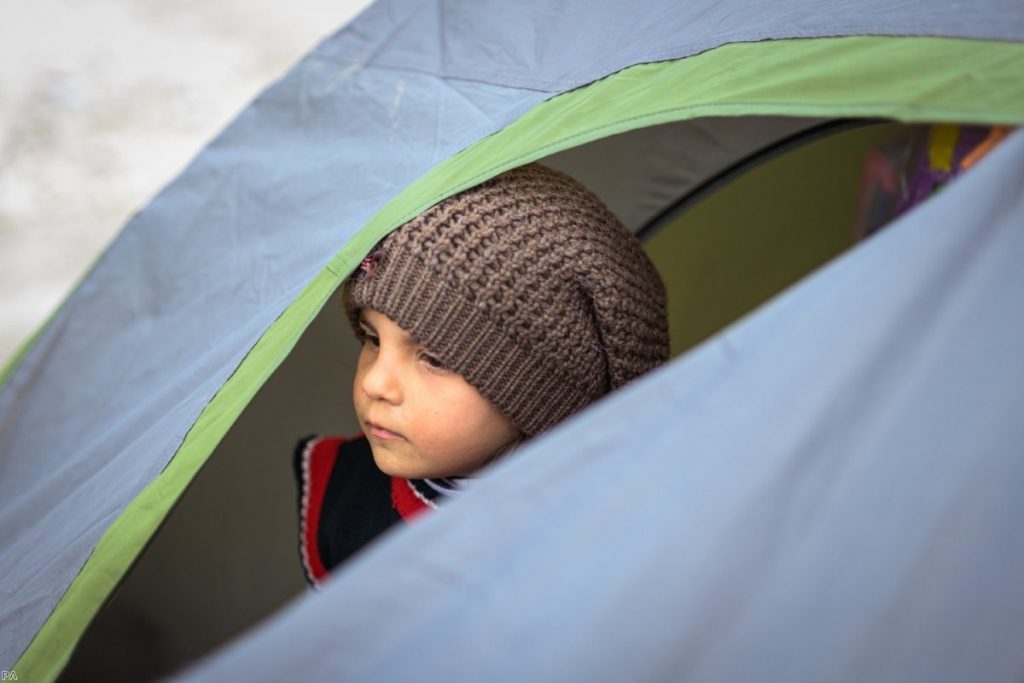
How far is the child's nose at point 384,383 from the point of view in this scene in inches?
43.9

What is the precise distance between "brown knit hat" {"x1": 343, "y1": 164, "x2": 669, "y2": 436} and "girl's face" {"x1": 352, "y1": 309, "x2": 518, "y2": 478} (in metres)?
0.02

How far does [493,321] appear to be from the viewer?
1.10m

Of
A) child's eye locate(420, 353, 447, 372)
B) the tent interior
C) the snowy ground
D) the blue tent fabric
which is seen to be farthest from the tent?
the snowy ground

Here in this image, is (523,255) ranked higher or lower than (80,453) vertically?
higher

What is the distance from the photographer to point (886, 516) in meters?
0.68

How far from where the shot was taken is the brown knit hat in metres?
1.09

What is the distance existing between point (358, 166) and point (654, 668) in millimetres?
839

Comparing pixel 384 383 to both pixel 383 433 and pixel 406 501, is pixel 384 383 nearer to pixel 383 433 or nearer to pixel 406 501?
pixel 383 433

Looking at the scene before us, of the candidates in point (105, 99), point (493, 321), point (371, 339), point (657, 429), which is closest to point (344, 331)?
point (371, 339)

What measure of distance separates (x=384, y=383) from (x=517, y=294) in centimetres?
16

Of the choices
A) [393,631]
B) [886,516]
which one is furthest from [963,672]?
[393,631]

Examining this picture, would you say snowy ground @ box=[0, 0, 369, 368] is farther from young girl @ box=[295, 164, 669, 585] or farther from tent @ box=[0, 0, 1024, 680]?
young girl @ box=[295, 164, 669, 585]

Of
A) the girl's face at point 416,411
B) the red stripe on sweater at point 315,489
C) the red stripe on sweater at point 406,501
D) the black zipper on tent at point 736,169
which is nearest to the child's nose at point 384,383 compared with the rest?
the girl's face at point 416,411

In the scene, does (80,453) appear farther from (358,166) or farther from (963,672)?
(963,672)
